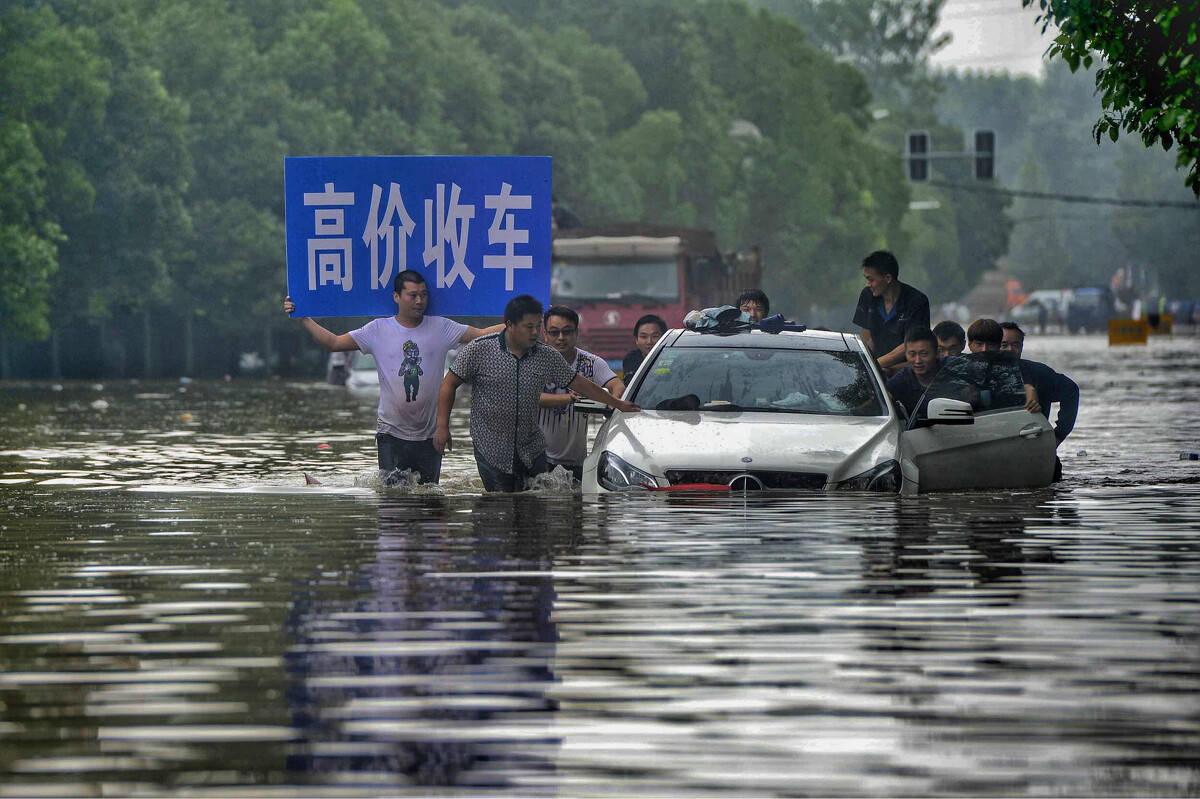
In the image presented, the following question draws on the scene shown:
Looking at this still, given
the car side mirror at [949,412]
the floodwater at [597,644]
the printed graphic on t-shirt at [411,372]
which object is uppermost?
the printed graphic on t-shirt at [411,372]

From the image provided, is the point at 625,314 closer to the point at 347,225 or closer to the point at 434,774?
the point at 347,225

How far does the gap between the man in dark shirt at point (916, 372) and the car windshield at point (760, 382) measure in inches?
51.0

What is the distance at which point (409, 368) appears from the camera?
16734 mm

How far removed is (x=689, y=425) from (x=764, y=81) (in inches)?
4018

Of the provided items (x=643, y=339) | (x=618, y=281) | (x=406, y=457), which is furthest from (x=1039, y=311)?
(x=406, y=457)

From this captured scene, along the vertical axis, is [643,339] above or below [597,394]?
above

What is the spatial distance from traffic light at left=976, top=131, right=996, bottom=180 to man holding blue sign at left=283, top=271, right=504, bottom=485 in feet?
157

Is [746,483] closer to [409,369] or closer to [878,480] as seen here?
[878,480]

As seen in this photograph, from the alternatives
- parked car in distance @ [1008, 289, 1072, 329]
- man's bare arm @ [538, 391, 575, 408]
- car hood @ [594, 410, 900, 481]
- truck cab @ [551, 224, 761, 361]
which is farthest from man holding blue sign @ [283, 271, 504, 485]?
parked car in distance @ [1008, 289, 1072, 329]

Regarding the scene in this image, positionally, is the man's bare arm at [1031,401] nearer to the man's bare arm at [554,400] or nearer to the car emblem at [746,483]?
the car emblem at [746,483]

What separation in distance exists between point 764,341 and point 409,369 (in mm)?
2308

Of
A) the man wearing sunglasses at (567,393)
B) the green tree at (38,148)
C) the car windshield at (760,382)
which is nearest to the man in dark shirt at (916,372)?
the car windshield at (760,382)

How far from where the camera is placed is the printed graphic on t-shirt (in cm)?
1670

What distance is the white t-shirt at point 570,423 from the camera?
16.6m
